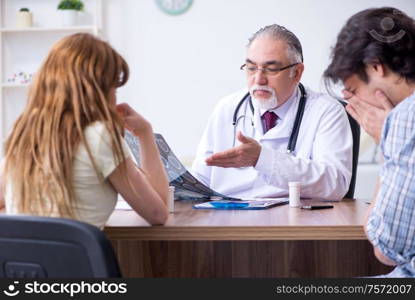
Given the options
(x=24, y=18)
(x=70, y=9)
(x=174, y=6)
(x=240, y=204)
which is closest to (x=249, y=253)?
(x=240, y=204)

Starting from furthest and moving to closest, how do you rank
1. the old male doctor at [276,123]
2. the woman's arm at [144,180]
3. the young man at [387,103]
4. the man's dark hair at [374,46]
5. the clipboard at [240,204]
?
the old male doctor at [276,123] → the clipboard at [240,204] → the woman's arm at [144,180] → the man's dark hair at [374,46] → the young man at [387,103]

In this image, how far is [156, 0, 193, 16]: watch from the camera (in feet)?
17.1

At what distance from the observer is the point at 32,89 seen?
1.48 meters

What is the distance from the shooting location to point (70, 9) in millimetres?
5188

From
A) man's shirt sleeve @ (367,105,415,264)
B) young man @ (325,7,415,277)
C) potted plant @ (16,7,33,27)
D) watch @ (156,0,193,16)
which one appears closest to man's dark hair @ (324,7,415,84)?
young man @ (325,7,415,277)

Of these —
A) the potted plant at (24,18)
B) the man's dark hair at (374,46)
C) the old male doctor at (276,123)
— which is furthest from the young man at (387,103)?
the potted plant at (24,18)

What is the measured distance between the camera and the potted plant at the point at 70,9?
204 inches

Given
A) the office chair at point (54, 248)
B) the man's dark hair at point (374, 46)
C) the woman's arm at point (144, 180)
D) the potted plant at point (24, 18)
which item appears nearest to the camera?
the office chair at point (54, 248)

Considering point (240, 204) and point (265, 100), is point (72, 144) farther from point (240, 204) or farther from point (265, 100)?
point (265, 100)

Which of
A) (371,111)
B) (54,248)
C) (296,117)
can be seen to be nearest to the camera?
(54,248)

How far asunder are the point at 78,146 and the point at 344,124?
52.2 inches

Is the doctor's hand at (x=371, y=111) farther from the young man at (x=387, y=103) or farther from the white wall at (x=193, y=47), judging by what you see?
the white wall at (x=193, y=47)

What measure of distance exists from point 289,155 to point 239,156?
27 centimetres

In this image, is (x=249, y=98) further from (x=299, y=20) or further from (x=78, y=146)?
(x=299, y=20)
